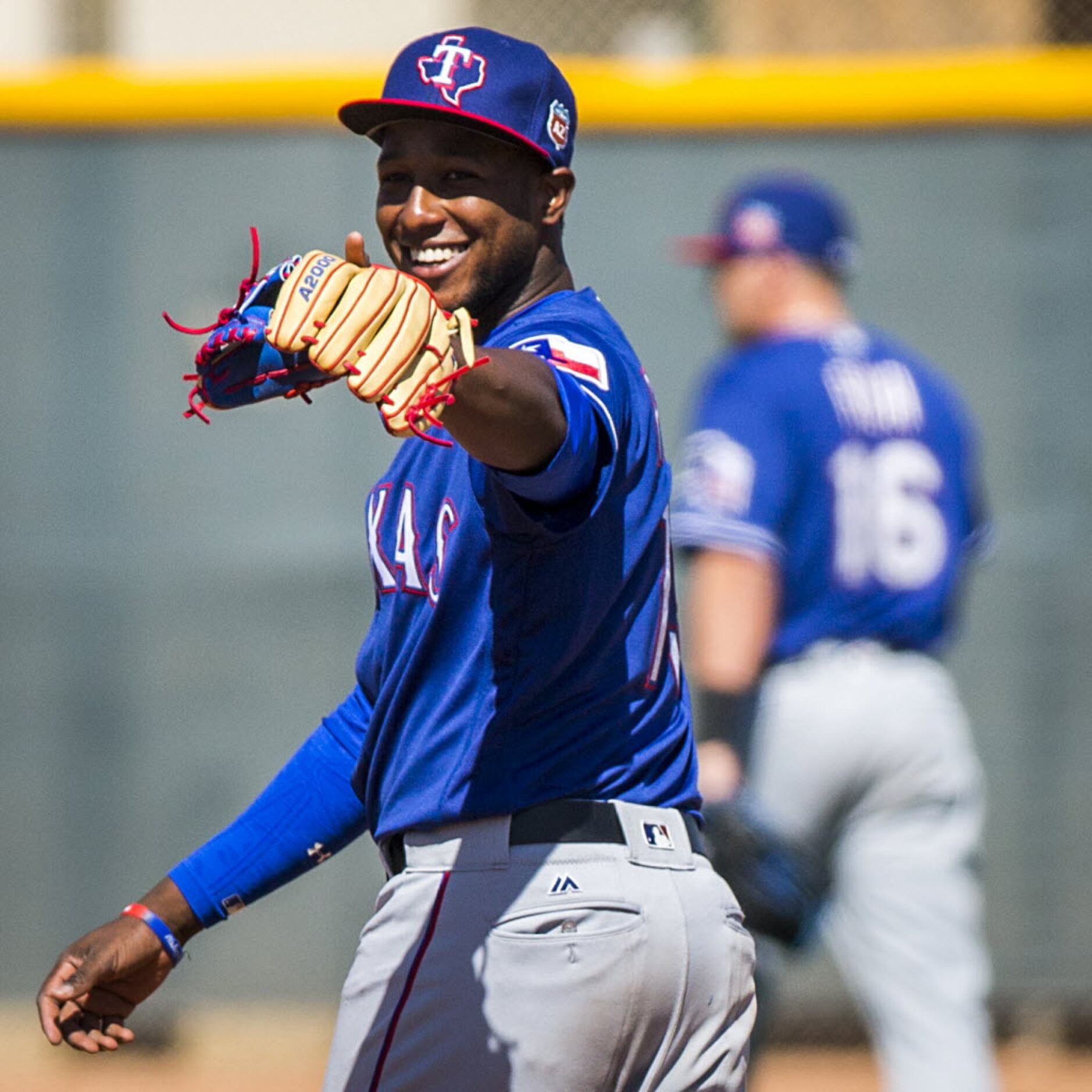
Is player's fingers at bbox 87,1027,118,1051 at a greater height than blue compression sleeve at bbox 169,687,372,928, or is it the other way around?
blue compression sleeve at bbox 169,687,372,928

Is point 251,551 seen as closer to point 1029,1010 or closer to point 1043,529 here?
point 1043,529

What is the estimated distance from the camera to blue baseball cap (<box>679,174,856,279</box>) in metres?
4.11

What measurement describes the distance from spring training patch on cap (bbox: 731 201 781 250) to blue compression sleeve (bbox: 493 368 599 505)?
2354mm

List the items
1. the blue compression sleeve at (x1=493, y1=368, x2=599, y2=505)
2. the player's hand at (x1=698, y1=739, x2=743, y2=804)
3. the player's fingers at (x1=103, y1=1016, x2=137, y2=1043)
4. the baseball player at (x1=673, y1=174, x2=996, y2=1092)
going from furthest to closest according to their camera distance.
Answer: the baseball player at (x1=673, y1=174, x2=996, y2=1092) < the player's hand at (x1=698, y1=739, x2=743, y2=804) < the player's fingers at (x1=103, y1=1016, x2=137, y2=1043) < the blue compression sleeve at (x1=493, y1=368, x2=599, y2=505)

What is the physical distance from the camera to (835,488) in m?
3.82

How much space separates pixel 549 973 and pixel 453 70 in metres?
1.10

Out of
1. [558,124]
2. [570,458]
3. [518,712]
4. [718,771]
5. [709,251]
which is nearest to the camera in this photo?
[570,458]

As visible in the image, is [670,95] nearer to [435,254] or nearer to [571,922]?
[435,254]

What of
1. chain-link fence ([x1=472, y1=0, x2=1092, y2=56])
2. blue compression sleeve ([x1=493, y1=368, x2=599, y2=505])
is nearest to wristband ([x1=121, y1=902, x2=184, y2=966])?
blue compression sleeve ([x1=493, y1=368, x2=599, y2=505])

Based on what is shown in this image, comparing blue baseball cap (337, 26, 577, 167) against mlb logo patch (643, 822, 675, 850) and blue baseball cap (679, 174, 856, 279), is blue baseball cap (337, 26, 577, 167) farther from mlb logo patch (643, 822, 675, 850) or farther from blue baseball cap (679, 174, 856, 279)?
blue baseball cap (679, 174, 856, 279)

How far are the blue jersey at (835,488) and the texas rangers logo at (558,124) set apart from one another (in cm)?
162

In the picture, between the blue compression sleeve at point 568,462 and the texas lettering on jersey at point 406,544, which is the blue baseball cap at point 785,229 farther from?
the blue compression sleeve at point 568,462

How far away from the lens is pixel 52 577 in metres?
5.10

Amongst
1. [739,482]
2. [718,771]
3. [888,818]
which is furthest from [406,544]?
[888,818]
